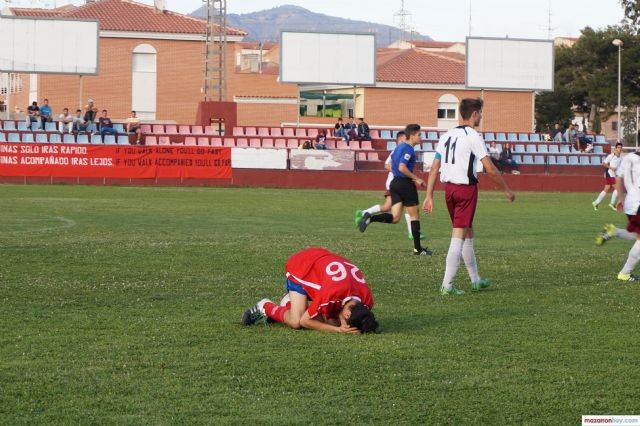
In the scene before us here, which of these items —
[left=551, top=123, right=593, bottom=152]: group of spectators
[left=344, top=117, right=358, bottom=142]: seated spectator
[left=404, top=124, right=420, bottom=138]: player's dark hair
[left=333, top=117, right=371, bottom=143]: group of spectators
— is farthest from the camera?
[left=551, top=123, right=593, bottom=152]: group of spectators

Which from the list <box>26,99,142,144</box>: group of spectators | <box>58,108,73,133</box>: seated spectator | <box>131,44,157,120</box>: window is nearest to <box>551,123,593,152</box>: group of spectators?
<box>26,99,142,144</box>: group of spectators

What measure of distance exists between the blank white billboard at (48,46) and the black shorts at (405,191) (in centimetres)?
3344

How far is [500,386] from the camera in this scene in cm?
697

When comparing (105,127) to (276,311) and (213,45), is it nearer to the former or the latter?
(213,45)

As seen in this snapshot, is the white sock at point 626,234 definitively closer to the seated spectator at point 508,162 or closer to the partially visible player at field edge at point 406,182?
the partially visible player at field edge at point 406,182

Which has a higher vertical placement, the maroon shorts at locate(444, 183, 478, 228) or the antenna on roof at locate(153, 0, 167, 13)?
the antenna on roof at locate(153, 0, 167, 13)

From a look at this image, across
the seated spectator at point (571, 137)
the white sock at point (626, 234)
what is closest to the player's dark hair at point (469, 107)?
the white sock at point (626, 234)

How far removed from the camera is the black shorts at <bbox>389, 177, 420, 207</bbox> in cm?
1678

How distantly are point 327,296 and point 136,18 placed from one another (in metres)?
56.0

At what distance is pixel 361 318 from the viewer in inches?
340

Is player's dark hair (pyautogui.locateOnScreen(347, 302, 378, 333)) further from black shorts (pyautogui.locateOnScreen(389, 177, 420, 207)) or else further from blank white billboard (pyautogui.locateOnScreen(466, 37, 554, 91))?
blank white billboard (pyautogui.locateOnScreen(466, 37, 554, 91))

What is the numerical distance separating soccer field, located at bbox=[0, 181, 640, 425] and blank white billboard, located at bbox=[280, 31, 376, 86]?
34.0 meters

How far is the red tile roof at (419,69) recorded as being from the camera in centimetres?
6862

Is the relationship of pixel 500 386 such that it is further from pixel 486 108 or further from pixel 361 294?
pixel 486 108
